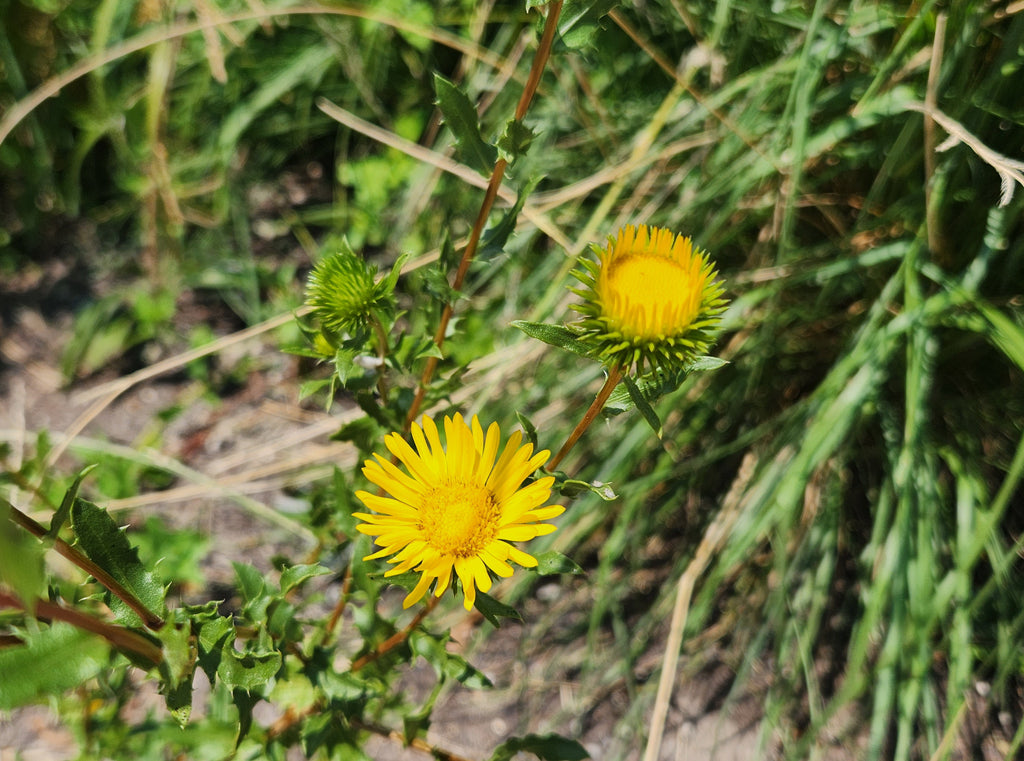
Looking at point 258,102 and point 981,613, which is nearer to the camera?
point 981,613

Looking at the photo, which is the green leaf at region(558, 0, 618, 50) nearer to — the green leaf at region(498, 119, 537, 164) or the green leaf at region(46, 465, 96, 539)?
the green leaf at region(498, 119, 537, 164)

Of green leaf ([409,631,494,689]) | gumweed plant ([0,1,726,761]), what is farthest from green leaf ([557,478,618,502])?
green leaf ([409,631,494,689])

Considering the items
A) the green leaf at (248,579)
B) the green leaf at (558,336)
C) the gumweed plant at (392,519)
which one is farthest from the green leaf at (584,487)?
the green leaf at (248,579)

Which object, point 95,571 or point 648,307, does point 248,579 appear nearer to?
point 95,571

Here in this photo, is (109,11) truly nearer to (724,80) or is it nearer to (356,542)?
(724,80)

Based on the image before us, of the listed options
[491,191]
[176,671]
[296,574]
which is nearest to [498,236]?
[491,191]

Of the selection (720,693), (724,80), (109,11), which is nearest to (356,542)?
(720,693)
